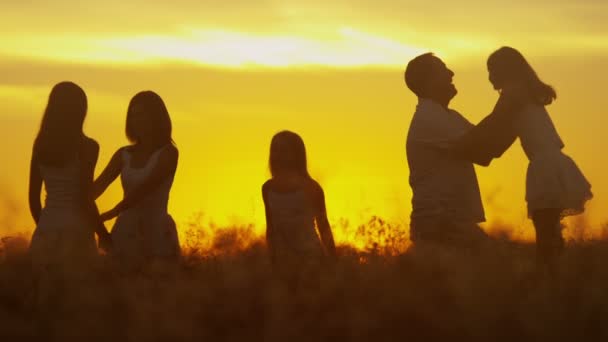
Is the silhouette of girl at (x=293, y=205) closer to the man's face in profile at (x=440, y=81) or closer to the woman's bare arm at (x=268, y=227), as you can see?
the woman's bare arm at (x=268, y=227)

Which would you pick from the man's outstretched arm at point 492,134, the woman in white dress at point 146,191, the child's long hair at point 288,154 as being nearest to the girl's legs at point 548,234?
the man's outstretched arm at point 492,134

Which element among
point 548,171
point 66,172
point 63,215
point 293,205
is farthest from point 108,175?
point 548,171

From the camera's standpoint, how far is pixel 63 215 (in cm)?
974

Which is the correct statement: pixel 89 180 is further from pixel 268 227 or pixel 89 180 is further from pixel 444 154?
pixel 444 154

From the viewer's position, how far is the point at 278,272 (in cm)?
856

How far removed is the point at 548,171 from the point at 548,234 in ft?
1.47

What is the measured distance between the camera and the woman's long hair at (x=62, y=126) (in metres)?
9.64

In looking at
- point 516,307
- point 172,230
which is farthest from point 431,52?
point 516,307

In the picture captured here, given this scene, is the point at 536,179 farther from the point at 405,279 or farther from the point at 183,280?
the point at 183,280

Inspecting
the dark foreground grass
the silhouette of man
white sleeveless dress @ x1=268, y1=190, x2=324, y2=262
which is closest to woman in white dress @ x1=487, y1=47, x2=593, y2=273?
the silhouette of man

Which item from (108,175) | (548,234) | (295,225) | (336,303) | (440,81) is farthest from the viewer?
(295,225)

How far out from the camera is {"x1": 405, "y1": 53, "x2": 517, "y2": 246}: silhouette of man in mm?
9570

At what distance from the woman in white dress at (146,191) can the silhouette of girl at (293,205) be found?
128cm

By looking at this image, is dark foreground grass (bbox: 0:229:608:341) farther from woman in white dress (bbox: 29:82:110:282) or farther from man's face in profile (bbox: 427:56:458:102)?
man's face in profile (bbox: 427:56:458:102)
